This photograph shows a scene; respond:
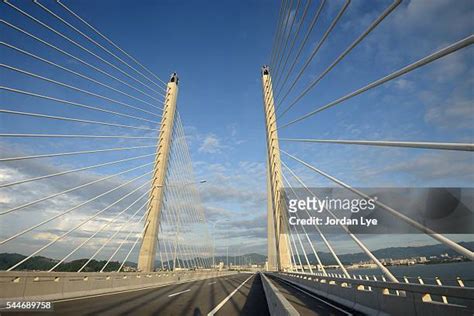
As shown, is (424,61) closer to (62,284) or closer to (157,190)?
(62,284)

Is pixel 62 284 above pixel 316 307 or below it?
above

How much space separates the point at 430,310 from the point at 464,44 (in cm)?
472

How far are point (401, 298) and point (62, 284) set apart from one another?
11829 millimetres

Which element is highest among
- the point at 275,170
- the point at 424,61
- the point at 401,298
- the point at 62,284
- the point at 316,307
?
the point at 275,170

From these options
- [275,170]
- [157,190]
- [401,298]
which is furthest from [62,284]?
[275,170]

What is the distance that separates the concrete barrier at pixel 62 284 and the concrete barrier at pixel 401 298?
33.4ft

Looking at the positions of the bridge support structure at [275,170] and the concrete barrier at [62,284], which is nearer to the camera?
the concrete barrier at [62,284]

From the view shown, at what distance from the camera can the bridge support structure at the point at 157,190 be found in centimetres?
2339

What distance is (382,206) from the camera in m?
8.31

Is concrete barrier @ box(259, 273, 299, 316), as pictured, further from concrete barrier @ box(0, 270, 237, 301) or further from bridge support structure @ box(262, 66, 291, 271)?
bridge support structure @ box(262, 66, 291, 271)

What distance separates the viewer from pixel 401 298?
27.4 ft

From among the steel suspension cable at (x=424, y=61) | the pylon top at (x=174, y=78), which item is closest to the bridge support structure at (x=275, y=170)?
the pylon top at (x=174, y=78)

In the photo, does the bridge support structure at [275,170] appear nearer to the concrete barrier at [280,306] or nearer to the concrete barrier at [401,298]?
the concrete barrier at [401,298]

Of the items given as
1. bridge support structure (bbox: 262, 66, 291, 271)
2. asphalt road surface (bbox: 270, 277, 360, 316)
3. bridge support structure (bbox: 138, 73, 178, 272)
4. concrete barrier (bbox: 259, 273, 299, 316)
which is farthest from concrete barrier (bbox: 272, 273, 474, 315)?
bridge support structure (bbox: 262, 66, 291, 271)
